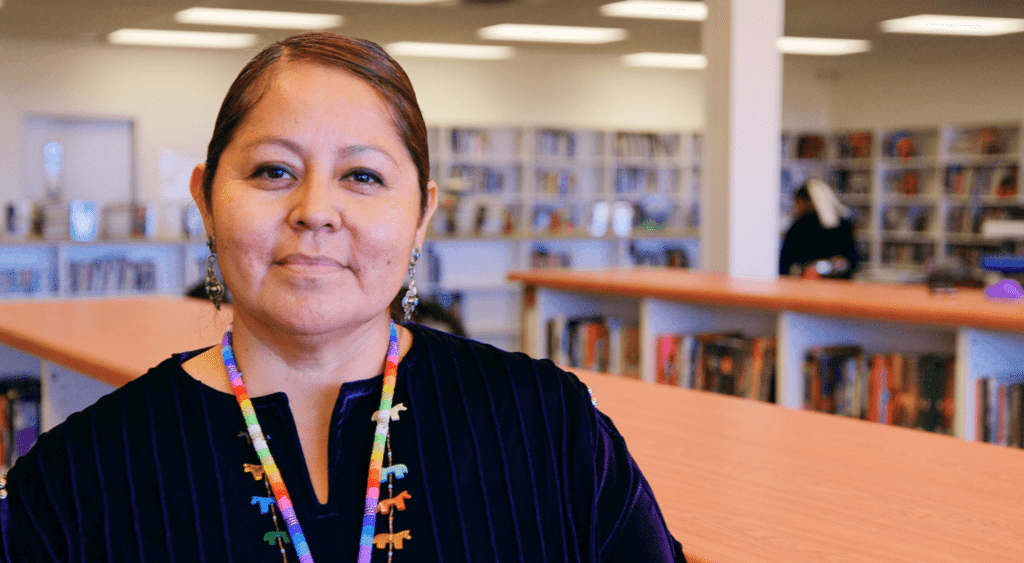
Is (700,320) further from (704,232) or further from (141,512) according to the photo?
(141,512)

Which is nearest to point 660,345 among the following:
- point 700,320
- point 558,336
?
point 700,320

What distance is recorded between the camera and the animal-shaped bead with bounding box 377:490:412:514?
1.01 m

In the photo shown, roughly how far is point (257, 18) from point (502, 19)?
1923 millimetres

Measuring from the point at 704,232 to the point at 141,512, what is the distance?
440cm

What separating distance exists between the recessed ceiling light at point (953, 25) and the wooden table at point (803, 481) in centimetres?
673

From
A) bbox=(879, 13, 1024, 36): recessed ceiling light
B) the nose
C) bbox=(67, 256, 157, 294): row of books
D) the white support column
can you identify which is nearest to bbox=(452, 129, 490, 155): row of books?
bbox=(67, 256, 157, 294): row of books

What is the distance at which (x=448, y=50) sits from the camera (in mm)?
9594

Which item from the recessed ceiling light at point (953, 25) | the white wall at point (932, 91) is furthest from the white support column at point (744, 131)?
the white wall at point (932, 91)

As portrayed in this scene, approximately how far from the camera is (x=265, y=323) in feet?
3.41

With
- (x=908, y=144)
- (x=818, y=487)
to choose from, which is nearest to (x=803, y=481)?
(x=818, y=487)

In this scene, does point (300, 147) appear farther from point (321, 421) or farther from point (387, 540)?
point (387, 540)

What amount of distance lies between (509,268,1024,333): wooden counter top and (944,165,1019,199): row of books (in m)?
6.46

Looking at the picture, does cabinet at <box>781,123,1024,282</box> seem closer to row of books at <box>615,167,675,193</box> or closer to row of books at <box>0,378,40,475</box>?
row of books at <box>615,167,675,193</box>

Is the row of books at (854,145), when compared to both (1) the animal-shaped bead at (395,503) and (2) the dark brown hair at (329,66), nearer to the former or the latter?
(2) the dark brown hair at (329,66)
